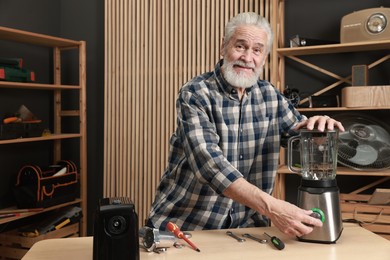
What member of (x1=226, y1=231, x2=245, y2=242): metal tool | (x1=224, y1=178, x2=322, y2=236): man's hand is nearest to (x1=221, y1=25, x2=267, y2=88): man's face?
(x1=224, y1=178, x2=322, y2=236): man's hand

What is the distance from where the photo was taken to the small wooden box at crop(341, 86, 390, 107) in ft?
10.1

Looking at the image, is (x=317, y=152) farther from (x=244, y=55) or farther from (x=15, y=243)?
(x=15, y=243)

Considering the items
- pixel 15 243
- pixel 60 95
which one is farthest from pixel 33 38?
pixel 15 243

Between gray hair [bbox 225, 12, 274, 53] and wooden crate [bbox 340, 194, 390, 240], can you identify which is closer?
gray hair [bbox 225, 12, 274, 53]

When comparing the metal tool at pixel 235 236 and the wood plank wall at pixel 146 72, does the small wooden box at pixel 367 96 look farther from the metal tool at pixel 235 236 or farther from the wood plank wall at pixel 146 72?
the metal tool at pixel 235 236

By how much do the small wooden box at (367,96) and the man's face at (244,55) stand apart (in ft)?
4.70

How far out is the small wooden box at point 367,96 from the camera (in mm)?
3064

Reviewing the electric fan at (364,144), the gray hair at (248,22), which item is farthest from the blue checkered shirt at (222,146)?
the electric fan at (364,144)

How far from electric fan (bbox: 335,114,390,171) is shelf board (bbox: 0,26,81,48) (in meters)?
2.37

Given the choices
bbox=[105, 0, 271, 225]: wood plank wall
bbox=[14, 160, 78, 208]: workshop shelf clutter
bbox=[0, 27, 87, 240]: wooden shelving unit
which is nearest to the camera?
bbox=[14, 160, 78, 208]: workshop shelf clutter

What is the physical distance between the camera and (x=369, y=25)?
308cm

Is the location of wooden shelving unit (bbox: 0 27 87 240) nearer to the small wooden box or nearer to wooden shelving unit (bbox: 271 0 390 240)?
wooden shelving unit (bbox: 271 0 390 240)

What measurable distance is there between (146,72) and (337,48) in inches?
64.8

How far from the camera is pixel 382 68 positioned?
3.43 m
